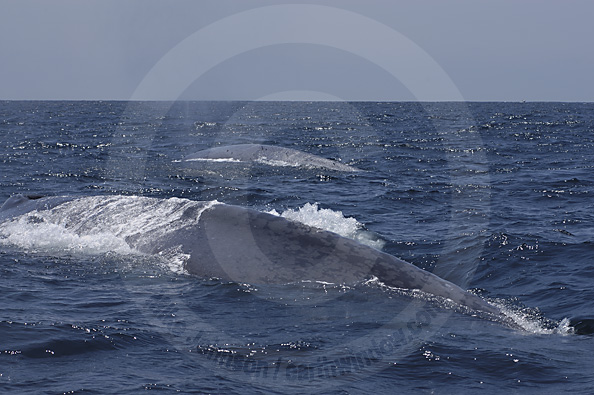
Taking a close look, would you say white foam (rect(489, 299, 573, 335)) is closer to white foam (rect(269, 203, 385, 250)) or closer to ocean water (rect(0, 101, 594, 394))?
ocean water (rect(0, 101, 594, 394))

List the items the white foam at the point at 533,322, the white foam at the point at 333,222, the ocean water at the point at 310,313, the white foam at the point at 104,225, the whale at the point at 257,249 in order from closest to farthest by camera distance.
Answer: the ocean water at the point at 310,313, the white foam at the point at 533,322, the whale at the point at 257,249, the white foam at the point at 104,225, the white foam at the point at 333,222

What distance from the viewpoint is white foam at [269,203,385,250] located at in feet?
45.6

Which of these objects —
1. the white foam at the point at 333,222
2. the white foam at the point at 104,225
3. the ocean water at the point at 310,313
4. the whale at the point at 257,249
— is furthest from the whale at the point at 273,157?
the whale at the point at 257,249

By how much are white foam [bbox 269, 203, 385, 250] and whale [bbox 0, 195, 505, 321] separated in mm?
3904

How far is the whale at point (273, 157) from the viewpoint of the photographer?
26.8 metres

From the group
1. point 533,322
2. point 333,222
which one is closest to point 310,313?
point 533,322

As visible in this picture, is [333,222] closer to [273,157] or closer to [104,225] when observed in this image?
[104,225]

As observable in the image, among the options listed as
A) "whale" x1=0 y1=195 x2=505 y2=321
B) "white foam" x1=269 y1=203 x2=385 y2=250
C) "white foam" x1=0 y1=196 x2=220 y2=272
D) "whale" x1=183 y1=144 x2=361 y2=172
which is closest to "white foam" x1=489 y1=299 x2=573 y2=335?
"whale" x1=0 y1=195 x2=505 y2=321

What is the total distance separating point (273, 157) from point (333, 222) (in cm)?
1236

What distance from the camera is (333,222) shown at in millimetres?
15219

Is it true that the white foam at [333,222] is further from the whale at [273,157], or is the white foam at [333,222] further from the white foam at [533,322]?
the whale at [273,157]

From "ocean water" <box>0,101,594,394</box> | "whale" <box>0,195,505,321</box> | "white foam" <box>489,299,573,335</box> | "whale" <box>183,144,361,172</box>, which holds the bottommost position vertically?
"white foam" <box>489,299,573,335</box>

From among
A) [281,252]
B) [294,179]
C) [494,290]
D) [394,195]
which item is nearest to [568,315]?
[494,290]

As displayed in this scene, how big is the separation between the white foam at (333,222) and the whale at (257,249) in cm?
390
